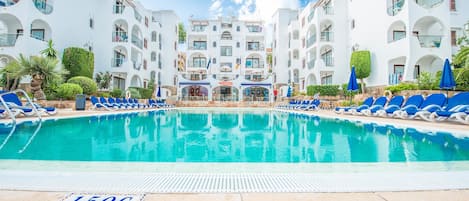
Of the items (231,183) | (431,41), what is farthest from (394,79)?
(231,183)

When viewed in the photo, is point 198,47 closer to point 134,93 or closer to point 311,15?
point 134,93

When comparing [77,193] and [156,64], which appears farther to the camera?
[156,64]

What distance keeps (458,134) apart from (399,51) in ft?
51.7

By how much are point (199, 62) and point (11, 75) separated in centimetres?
2765

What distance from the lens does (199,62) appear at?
41.4m

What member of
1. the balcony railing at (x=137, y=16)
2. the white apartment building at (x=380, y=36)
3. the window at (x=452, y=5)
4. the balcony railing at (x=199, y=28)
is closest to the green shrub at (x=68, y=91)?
the balcony railing at (x=137, y=16)

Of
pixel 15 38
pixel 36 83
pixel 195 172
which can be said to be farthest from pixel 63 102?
pixel 195 172

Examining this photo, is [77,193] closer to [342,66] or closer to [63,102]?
[63,102]

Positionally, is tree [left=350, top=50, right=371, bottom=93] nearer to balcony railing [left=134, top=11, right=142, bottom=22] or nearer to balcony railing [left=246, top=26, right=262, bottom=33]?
balcony railing [left=246, top=26, right=262, bottom=33]

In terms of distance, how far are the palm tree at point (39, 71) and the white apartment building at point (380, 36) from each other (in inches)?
899

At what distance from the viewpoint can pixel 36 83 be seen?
1560 cm

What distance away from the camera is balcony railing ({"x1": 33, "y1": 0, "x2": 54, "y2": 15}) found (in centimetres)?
2009

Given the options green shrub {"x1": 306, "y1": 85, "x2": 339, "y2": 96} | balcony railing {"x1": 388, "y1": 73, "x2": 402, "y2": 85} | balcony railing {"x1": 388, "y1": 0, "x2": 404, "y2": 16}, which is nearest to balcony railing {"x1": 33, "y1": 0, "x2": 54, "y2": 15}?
green shrub {"x1": 306, "y1": 85, "x2": 339, "y2": 96}

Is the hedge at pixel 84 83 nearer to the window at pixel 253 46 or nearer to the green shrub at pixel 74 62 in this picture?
the green shrub at pixel 74 62
